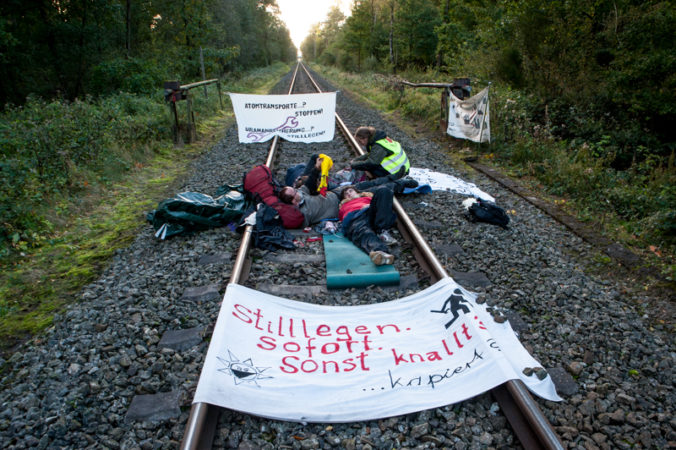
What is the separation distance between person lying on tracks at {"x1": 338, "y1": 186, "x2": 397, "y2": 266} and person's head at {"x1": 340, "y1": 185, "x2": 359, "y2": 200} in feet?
0.66

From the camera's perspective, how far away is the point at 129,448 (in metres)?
2.18

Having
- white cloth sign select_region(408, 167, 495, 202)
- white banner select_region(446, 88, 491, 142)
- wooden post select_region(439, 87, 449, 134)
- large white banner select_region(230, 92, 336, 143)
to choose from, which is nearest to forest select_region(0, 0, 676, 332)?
white banner select_region(446, 88, 491, 142)

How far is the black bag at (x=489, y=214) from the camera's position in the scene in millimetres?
4938

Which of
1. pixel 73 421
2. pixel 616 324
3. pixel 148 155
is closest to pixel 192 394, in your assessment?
pixel 73 421

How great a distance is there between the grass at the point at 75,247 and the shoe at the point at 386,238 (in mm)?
2896

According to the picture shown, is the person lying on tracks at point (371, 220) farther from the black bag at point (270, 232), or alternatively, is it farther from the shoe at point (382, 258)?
the black bag at point (270, 232)

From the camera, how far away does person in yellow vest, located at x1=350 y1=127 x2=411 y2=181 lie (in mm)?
5945

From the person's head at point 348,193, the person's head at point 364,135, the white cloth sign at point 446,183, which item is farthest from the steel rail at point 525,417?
the person's head at point 364,135

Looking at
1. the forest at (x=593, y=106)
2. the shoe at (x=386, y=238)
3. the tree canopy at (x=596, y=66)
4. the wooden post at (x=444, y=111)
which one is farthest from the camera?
the wooden post at (x=444, y=111)

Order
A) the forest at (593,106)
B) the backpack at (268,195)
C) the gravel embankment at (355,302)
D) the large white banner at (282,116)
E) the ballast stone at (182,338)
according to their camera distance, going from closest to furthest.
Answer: the gravel embankment at (355,302) → the ballast stone at (182,338) → the backpack at (268,195) → the forest at (593,106) → the large white banner at (282,116)

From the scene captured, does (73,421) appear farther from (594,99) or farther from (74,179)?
(594,99)

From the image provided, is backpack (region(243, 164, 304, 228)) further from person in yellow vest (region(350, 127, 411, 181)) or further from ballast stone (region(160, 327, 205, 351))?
ballast stone (region(160, 327, 205, 351))

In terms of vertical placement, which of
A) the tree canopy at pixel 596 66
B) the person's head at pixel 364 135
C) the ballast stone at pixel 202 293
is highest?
the tree canopy at pixel 596 66

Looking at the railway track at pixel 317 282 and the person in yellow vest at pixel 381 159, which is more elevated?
the person in yellow vest at pixel 381 159
